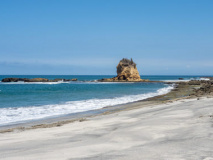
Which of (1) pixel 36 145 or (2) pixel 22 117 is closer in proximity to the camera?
(1) pixel 36 145

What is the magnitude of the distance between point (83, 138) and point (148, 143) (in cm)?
180

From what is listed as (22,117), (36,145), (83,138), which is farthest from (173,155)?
(22,117)

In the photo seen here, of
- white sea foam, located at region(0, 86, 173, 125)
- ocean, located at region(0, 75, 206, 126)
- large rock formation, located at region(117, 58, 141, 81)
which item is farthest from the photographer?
large rock formation, located at region(117, 58, 141, 81)

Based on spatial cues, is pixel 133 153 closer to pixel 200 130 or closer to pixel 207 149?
pixel 207 149

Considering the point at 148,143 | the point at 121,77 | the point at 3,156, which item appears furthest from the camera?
the point at 121,77

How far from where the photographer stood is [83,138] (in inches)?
225

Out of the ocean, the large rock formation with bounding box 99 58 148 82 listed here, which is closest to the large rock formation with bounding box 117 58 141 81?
the large rock formation with bounding box 99 58 148 82

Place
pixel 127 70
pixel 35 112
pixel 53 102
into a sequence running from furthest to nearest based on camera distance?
pixel 127 70 < pixel 53 102 < pixel 35 112

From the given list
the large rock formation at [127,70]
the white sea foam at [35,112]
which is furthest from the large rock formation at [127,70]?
the white sea foam at [35,112]

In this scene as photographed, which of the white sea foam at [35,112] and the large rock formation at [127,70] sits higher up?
the large rock formation at [127,70]

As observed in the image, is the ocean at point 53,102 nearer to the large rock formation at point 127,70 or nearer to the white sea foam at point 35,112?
the white sea foam at point 35,112

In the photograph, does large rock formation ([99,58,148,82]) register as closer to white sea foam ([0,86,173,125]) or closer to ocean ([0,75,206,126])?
ocean ([0,75,206,126])

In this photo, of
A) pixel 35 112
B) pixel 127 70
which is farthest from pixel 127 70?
pixel 35 112

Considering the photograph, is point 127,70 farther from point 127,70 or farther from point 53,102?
point 53,102
